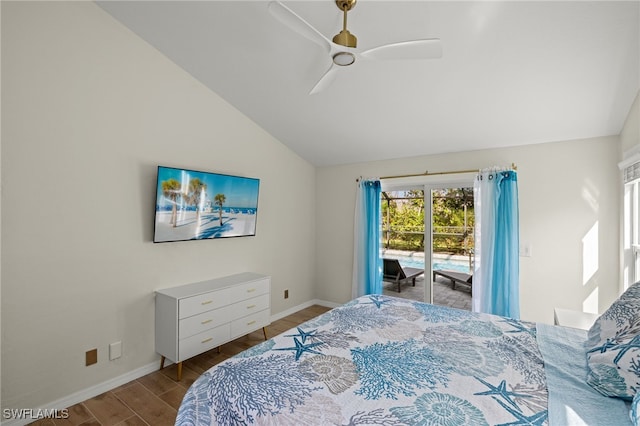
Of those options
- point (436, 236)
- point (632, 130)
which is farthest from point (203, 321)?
point (632, 130)

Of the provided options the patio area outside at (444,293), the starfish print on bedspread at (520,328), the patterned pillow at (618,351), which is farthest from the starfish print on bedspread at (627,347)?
the patio area outside at (444,293)

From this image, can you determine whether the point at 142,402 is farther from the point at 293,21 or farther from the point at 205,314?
the point at 293,21

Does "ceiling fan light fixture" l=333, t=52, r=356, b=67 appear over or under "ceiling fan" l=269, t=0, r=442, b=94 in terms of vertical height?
under

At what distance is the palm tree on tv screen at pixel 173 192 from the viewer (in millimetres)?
2711

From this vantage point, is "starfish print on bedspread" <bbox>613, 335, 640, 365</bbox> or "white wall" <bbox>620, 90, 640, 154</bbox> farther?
"white wall" <bbox>620, 90, 640, 154</bbox>

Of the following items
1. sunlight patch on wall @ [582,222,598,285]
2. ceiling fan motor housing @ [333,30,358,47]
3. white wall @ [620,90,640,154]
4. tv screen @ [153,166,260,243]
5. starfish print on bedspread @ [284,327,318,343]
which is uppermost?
ceiling fan motor housing @ [333,30,358,47]

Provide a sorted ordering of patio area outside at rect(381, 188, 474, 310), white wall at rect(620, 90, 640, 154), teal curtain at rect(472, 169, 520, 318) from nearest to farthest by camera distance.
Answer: white wall at rect(620, 90, 640, 154) < teal curtain at rect(472, 169, 520, 318) < patio area outside at rect(381, 188, 474, 310)

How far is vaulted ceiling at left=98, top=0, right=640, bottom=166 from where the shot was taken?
6.34ft

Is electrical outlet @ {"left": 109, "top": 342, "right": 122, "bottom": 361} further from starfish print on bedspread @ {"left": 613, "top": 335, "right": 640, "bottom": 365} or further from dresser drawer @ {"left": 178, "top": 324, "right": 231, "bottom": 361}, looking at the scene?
starfish print on bedspread @ {"left": 613, "top": 335, "right": 640, "bottom": 365}

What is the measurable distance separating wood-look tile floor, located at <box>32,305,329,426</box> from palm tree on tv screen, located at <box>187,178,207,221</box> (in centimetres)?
142

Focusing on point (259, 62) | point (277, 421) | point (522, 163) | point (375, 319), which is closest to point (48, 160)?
point (259, 62)

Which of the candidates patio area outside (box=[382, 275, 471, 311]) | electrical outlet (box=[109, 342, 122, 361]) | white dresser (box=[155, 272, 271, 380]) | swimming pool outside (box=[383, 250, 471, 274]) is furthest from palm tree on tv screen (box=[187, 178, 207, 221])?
patio area outside (box=[382, 275, 471, 311])

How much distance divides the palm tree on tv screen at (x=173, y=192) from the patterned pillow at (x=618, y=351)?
3.01 metres

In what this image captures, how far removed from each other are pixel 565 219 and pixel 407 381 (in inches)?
106
